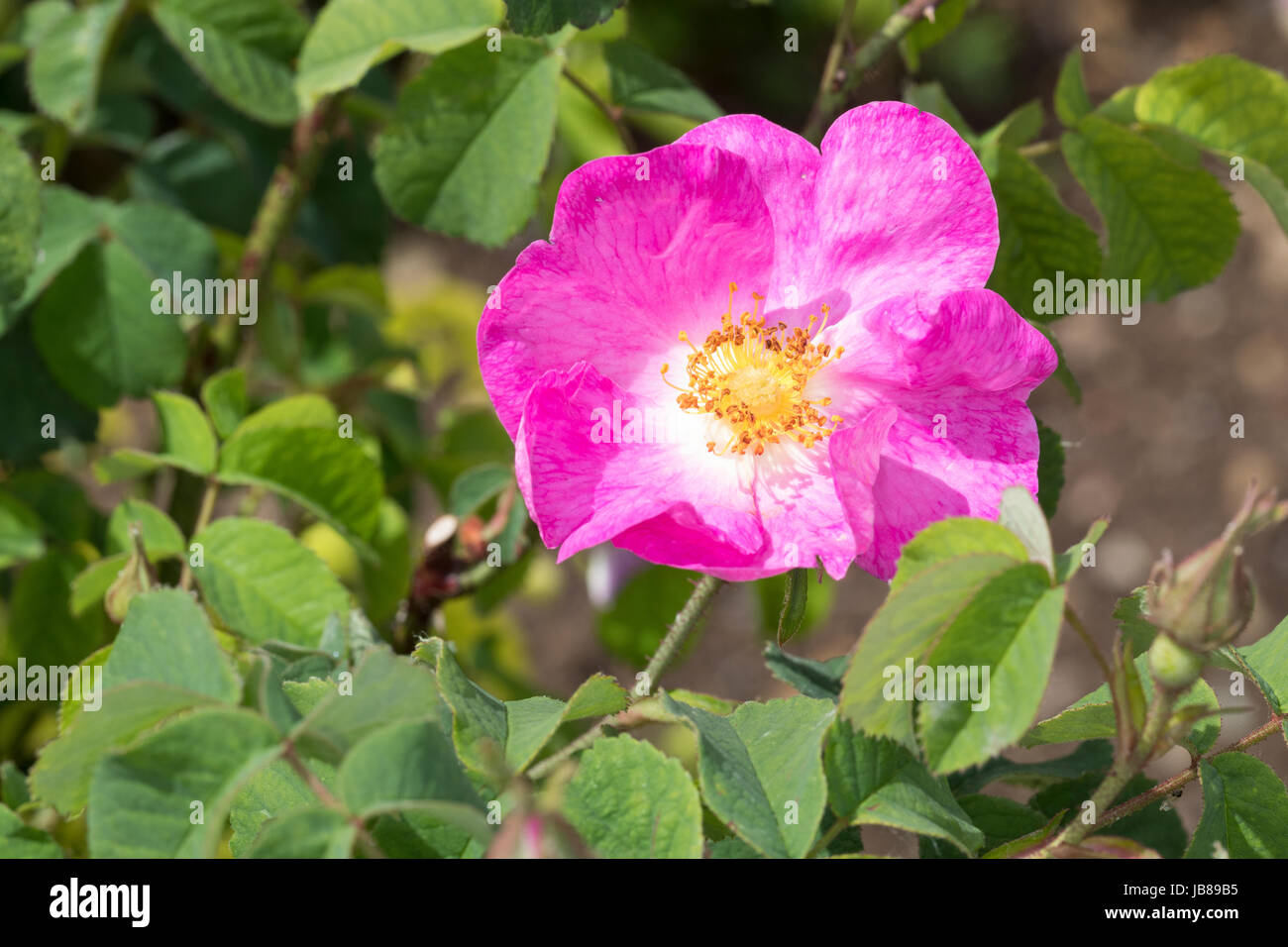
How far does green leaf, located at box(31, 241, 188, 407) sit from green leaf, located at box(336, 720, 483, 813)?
925mm

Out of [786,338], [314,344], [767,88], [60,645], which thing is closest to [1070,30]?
[767,88]

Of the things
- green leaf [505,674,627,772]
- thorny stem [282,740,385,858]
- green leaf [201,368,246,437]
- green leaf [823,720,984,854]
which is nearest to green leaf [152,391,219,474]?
green leaf [201,368,246,437]

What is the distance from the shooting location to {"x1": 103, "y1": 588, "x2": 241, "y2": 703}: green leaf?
778mm

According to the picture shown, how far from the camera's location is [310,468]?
1.33 metres

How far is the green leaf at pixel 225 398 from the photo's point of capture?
137 centimetres

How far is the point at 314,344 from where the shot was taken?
Answer: 208cm

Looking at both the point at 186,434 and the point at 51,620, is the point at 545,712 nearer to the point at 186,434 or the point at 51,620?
the point at 186,434

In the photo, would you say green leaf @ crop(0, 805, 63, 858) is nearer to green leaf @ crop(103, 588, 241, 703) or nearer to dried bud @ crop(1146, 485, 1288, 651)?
green leaf @ crop(103, 588, 241, 703)

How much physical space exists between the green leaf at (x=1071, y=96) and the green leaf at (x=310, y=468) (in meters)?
0.87

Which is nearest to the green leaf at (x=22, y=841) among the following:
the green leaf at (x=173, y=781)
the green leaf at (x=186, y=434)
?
the green leaf at (x=173, y=781)

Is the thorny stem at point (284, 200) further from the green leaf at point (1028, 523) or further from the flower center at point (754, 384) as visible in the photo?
the green leaf at point (1028, 523)

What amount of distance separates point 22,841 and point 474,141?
0.82m

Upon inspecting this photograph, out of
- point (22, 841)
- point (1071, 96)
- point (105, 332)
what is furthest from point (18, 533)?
point (1071, 96)
